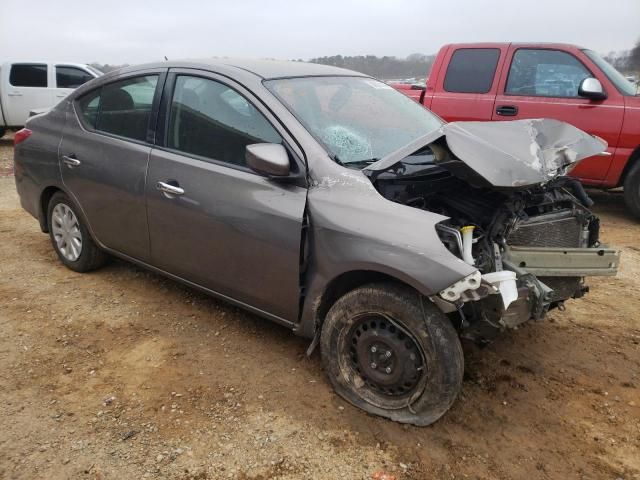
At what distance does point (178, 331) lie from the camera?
3.59 meters

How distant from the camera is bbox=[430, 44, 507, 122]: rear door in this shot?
6.44 meters

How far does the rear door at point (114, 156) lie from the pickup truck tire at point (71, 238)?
0.83ft

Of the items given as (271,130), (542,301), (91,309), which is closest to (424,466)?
(542,301)

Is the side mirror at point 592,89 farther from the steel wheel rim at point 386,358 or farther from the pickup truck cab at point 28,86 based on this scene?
the pickup truck cab at point 28,86

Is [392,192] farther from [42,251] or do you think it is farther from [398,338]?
[42,251]

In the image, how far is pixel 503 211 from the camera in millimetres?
2777

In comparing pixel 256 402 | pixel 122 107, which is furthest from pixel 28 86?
pixel 256 402

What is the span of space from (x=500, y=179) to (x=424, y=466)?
1396 mm

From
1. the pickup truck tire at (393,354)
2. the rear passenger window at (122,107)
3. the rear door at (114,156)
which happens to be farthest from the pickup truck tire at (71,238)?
the pickup truck tire at (393,354)

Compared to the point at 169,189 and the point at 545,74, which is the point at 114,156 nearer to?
the point at 169,189

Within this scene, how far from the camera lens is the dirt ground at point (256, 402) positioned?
7.99 feet

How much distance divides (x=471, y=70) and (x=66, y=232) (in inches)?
198

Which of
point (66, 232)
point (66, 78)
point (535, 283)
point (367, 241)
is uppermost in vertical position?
point (66, 78)

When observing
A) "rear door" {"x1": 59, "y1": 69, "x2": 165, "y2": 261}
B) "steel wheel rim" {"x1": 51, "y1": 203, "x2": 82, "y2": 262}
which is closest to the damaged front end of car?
"rear door" {"x1": 59, "y1": 69, "x2": 165, "y2": 261}
